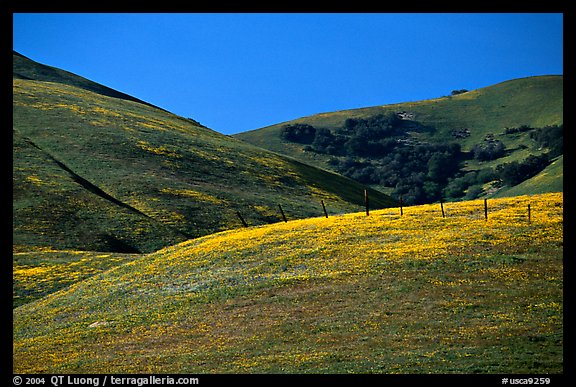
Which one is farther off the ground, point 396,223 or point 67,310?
point 396,223

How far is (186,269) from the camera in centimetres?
5744

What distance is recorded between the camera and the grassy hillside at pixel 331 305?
34.5 metres

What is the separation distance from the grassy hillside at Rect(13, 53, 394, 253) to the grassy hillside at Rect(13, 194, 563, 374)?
82.8 feet

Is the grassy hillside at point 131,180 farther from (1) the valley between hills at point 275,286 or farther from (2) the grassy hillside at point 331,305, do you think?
(2) the grassy hillside at point 331,305

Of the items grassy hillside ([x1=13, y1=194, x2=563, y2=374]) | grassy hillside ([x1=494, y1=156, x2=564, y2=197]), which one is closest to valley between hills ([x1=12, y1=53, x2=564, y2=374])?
grassy hillside ([x1=13, y1=194, x2=563, y2=374])

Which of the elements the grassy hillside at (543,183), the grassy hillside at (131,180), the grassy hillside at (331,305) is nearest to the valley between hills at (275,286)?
the grassy hillside at (331,305)

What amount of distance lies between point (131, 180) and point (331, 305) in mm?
71471

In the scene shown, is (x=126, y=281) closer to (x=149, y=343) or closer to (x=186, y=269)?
(x=186, y=269)

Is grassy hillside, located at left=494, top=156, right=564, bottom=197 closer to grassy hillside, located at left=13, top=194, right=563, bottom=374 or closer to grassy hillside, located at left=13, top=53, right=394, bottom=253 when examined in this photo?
grassy hillside, located at left=13, top=53, right=394, bottom=253

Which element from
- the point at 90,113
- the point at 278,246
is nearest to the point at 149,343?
the point at 278,246
